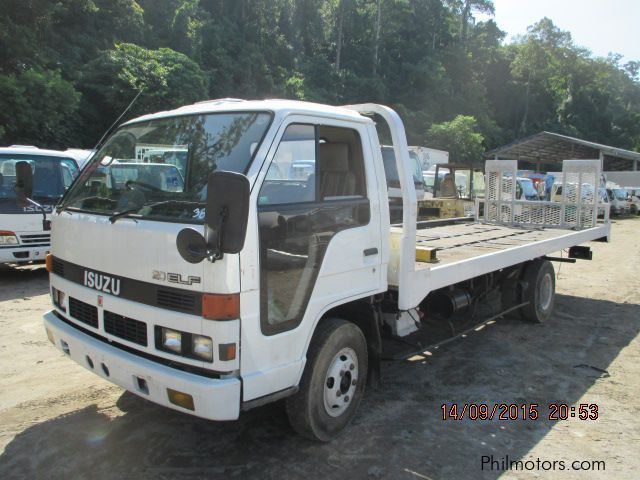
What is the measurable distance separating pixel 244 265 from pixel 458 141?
141 feet

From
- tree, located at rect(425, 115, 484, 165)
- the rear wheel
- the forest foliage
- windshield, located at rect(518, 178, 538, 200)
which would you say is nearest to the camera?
the rear wheel

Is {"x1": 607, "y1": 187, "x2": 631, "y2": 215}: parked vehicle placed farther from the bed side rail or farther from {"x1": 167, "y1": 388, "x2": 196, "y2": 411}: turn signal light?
{"x1": 167, "y1": 388, "x2": 196, "y2": 411}: turn signal light

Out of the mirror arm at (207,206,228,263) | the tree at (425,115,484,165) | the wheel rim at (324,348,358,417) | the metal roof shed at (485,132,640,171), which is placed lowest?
the wheel rim at (324,348,358,417)

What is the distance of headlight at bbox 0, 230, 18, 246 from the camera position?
300 inches

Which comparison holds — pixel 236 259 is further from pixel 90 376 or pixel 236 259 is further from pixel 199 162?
pixel 90 376


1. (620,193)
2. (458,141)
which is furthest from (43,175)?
(458,141)

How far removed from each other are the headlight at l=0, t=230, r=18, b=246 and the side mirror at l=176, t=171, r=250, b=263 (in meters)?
6.44

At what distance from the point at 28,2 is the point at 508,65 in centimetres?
6581

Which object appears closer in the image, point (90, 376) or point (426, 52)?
point (90, 376)

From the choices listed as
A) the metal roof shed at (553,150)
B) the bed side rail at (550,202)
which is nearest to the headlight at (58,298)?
the bed side rail at (550,202)

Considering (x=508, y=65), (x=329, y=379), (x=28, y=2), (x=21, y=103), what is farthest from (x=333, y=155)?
(x=508, y=65)

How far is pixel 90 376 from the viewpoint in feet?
14.8
